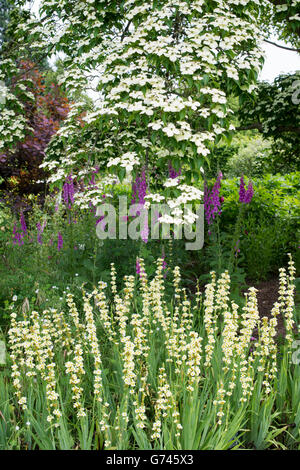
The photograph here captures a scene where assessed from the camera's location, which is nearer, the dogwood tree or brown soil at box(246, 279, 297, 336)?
the dogwood tree

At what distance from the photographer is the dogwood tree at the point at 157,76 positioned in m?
3.51

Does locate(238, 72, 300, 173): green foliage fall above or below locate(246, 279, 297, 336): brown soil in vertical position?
above

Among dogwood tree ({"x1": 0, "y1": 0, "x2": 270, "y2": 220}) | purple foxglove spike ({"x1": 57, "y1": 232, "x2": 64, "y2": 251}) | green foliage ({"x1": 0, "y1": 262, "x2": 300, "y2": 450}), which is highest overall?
dogwood tree ({"x1": 0, "y1": 0, "x2": 270, "y2": 220})

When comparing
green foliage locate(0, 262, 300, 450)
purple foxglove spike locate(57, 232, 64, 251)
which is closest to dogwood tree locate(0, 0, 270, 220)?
purple foxglove spike locate(57, 232, 64, 251)

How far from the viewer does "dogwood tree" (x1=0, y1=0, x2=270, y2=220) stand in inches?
138

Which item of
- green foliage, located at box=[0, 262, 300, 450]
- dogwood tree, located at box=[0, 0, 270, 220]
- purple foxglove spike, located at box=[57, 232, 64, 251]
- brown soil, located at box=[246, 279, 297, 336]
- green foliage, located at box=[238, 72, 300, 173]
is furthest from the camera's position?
green foliage, located at box=[238, 72, 300, 173]

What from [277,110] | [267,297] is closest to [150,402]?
[267,297]

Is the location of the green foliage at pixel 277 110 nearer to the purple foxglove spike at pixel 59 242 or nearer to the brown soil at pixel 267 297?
the brown soil at pixel 267 297

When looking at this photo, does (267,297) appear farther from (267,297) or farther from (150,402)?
(150,402)

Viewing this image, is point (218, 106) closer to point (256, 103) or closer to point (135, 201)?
point (135, 201)

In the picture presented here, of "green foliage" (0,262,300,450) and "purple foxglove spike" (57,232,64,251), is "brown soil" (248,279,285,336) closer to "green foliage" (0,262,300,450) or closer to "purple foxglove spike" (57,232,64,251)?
"green foliage" (0,262,300,450)

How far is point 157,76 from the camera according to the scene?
148 inches
